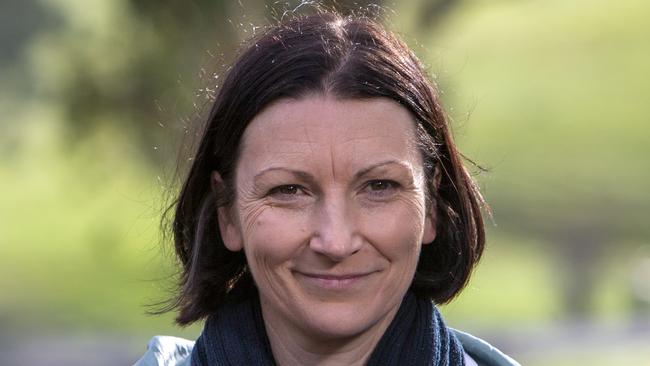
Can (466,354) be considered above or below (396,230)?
below

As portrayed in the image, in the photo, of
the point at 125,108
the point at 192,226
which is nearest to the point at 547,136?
the point at 125,108

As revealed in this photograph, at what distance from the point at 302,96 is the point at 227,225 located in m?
0.44

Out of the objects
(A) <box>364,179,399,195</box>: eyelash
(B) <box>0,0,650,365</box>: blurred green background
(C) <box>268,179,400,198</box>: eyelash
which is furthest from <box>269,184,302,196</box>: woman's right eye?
(B) <box>0,0,650,365</box>: blurred green background

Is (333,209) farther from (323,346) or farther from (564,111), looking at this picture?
(564,111)

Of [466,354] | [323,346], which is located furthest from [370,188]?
[466,354]

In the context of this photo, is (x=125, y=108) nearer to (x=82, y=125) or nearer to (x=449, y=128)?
(x=82, y=125)

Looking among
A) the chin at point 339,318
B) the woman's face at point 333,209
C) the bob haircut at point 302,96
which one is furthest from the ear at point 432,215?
the chin at point 339,318

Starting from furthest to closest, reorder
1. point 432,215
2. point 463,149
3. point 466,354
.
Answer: point 463,149 < point 466,354 < point 432,215

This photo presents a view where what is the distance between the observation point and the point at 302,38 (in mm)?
3188

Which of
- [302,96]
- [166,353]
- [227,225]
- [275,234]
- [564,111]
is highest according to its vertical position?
[564,111]

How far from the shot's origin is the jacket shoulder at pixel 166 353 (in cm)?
346

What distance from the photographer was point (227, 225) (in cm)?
334

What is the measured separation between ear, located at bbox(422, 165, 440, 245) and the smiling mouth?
298mm

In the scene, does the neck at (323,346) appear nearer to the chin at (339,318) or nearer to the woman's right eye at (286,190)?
the chin at (339,318)
